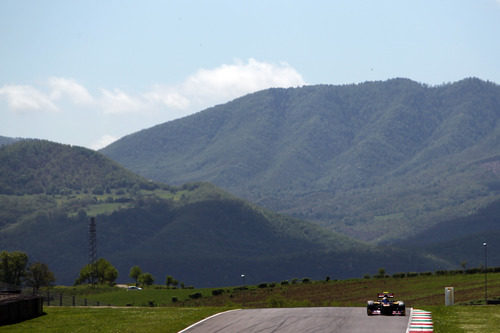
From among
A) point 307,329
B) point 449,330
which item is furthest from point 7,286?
point 449,330

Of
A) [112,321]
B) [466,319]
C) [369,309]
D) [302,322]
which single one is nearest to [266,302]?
[112,321]

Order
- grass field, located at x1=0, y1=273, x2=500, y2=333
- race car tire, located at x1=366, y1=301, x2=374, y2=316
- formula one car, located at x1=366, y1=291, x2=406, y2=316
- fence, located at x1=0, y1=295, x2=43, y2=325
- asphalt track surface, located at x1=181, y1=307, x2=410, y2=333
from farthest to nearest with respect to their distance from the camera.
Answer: fence, located at x1=0, y1=295, x2=43, y2=325 < race car tire, located at x1=366, y1=301, x2=374, y2=316 < formula one car, located at x1=366, y1=291, x2=406, y2=316 < grass field, located at x1=0, y1=273, x2=500, y2=333 < asphalt track surface, located at x1=181, y1=307, x2=410, y2=333

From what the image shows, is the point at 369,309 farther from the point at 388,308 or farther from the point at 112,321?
the point at 112,321

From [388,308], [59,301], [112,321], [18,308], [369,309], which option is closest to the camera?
[388,308]

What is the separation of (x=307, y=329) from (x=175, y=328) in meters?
7.93

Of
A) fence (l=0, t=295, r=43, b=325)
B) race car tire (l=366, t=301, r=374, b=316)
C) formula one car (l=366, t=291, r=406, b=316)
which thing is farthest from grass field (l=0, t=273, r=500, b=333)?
race car tire (l=366, t=301, r=374, b=316)

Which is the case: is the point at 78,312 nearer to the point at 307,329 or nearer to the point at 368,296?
the point at 307,329

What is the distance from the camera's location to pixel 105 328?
46594 millimetres

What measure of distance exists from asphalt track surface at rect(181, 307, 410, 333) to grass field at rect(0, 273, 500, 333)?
191cm

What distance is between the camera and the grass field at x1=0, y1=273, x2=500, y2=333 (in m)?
47.3

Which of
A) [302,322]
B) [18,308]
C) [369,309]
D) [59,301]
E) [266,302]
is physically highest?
[18,308]

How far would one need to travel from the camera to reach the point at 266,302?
409 feet

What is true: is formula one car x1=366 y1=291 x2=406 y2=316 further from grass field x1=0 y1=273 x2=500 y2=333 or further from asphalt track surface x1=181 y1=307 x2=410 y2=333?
grass field x1=0 y1=273 x2=500 y2=333

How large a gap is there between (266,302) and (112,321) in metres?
75.4
